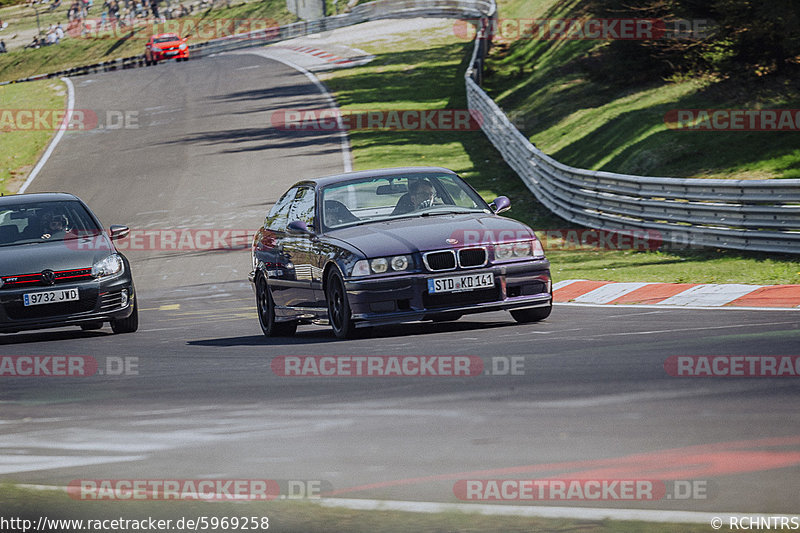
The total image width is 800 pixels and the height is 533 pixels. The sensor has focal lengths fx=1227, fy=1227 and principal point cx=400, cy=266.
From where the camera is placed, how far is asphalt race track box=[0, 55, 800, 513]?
5.18m

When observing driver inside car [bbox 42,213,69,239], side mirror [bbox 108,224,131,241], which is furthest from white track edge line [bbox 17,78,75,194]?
side mirror [bbox 108,224,131,241]

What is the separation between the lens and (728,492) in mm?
4645

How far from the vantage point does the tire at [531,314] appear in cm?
1064

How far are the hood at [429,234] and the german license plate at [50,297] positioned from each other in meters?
3.13

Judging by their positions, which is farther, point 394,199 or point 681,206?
point 681,206

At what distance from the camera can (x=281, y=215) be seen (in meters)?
12.4

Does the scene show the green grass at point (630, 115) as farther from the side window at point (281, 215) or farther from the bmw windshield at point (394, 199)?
the side window at point (281, 215)

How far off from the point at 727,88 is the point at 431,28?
34414 mm

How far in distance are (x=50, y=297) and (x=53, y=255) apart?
524 mm

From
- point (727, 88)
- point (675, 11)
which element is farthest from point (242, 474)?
point (675, 11)

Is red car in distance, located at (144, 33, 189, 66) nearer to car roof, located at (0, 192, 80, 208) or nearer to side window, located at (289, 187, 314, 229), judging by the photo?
car roof, located at (0, 192, 80, 208)

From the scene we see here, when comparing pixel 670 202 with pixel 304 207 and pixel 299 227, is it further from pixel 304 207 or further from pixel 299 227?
pixel 299 227

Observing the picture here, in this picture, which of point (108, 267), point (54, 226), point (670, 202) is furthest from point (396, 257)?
point (670, 202)

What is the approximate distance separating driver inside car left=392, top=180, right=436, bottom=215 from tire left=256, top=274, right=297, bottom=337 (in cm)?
154
